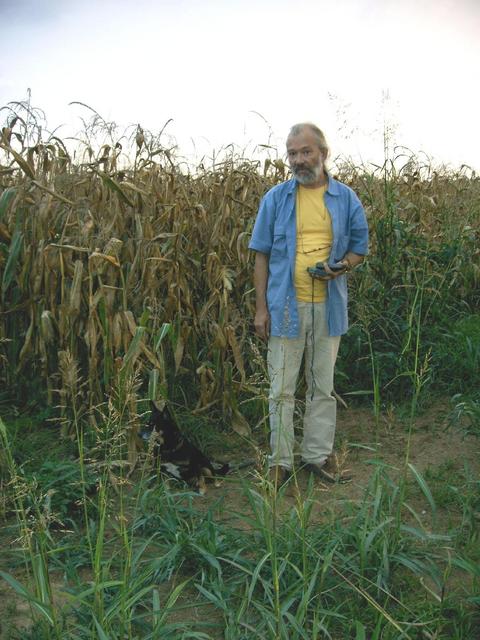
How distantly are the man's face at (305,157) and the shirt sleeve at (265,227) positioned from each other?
0.22 m

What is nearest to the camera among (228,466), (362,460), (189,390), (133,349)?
(133,349)

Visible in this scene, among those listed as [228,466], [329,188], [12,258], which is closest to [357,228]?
[329,188]

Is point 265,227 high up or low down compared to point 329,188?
down

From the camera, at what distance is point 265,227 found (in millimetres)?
4262

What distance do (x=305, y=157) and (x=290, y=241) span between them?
474mm

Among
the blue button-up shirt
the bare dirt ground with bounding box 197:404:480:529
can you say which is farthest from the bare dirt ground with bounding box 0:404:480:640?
the blue button-up shirt

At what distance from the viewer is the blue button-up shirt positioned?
4.20 m

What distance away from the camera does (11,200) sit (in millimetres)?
4574

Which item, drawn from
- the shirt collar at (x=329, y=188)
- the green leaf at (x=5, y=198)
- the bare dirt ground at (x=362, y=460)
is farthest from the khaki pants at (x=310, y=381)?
the green leaf at (x=5, y=198)

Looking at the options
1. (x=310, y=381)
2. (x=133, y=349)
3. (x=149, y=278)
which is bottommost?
(x=310, y=381)

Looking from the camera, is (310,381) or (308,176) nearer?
(308,176)

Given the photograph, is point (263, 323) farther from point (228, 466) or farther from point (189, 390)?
point (189, 390)

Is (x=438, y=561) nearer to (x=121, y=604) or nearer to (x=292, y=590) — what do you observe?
(x=292, y=590)

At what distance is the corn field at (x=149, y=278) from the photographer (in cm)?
432
